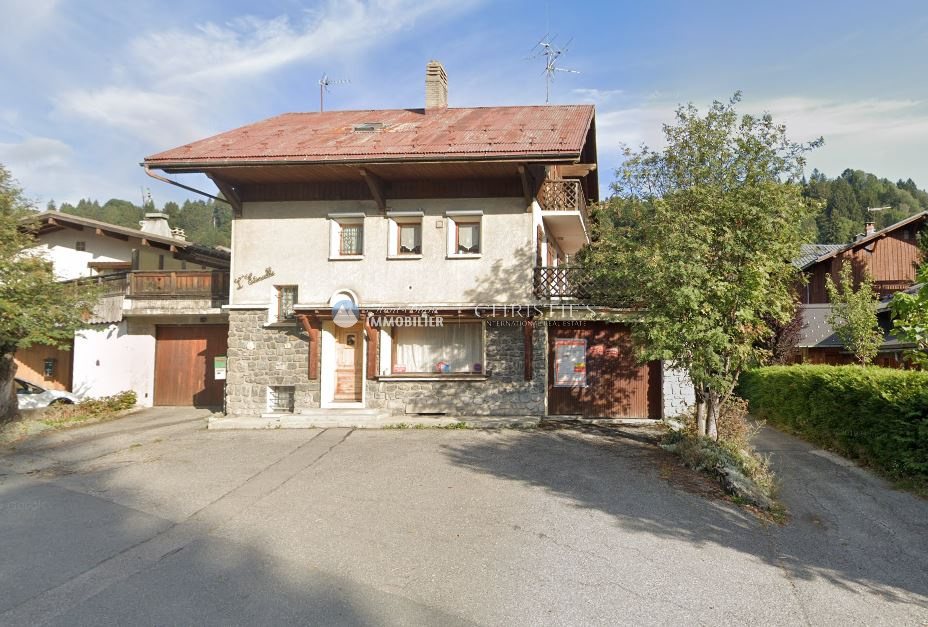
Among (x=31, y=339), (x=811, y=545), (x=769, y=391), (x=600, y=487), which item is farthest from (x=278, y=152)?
(x=769, y=391)

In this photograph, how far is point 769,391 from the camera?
1661 centimetres

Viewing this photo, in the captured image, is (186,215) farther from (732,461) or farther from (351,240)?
(732,461)

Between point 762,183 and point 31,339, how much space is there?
48.6ft

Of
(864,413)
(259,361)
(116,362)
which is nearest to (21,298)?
(259,361)

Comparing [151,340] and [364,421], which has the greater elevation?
[151,340]

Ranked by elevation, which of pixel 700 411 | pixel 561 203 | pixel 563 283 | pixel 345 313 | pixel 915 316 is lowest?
pixel 700 411

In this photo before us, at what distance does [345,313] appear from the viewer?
46.6 ft

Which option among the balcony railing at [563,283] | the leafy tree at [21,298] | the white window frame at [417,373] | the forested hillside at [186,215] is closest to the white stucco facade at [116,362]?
the leafy tree at [21,298]

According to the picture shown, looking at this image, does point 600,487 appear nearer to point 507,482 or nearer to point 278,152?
point 507,482

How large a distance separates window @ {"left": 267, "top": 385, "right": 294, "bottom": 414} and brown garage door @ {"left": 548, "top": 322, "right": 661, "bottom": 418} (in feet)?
20.5

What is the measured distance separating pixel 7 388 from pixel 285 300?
6.62 metres

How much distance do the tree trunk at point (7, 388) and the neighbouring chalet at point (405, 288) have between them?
15.8ft

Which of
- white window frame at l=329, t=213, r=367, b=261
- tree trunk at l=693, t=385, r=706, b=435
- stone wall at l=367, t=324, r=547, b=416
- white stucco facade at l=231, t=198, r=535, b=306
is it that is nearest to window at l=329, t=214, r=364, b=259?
white window frame at l=329, t=213, r=367, b=261

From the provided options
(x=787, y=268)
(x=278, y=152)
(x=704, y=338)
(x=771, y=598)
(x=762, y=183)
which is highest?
(x=278, y=152)
